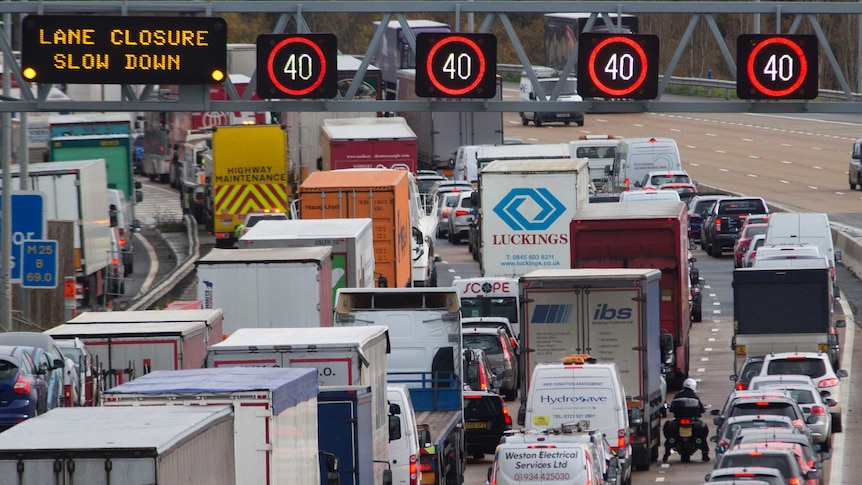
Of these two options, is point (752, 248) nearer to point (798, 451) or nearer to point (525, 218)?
point (525, 218)

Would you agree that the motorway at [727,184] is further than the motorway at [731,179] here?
Yes

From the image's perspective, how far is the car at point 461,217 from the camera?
55156mm

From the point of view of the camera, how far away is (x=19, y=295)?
36.0m

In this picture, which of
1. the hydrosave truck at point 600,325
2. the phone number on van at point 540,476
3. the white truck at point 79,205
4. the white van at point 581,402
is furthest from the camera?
the white truck at point 79,205

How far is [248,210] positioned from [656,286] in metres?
22.4

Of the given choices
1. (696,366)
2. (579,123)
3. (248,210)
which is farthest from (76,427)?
(579,123)

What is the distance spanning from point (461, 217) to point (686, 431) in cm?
2991

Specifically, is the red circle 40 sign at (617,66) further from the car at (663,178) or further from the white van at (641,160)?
the white van at (641,160)

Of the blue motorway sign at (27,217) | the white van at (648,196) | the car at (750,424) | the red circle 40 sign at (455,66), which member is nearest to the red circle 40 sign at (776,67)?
the red circle 40 sign at (455,66)

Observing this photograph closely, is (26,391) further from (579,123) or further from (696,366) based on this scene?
(579,123)

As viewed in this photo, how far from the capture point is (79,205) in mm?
39625

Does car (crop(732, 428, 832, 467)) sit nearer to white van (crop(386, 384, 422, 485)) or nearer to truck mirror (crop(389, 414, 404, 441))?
white van (crop(386, 384, 422, 485))

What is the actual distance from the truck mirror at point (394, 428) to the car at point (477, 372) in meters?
7.23

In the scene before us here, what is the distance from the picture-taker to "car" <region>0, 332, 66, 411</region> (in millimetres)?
19484
